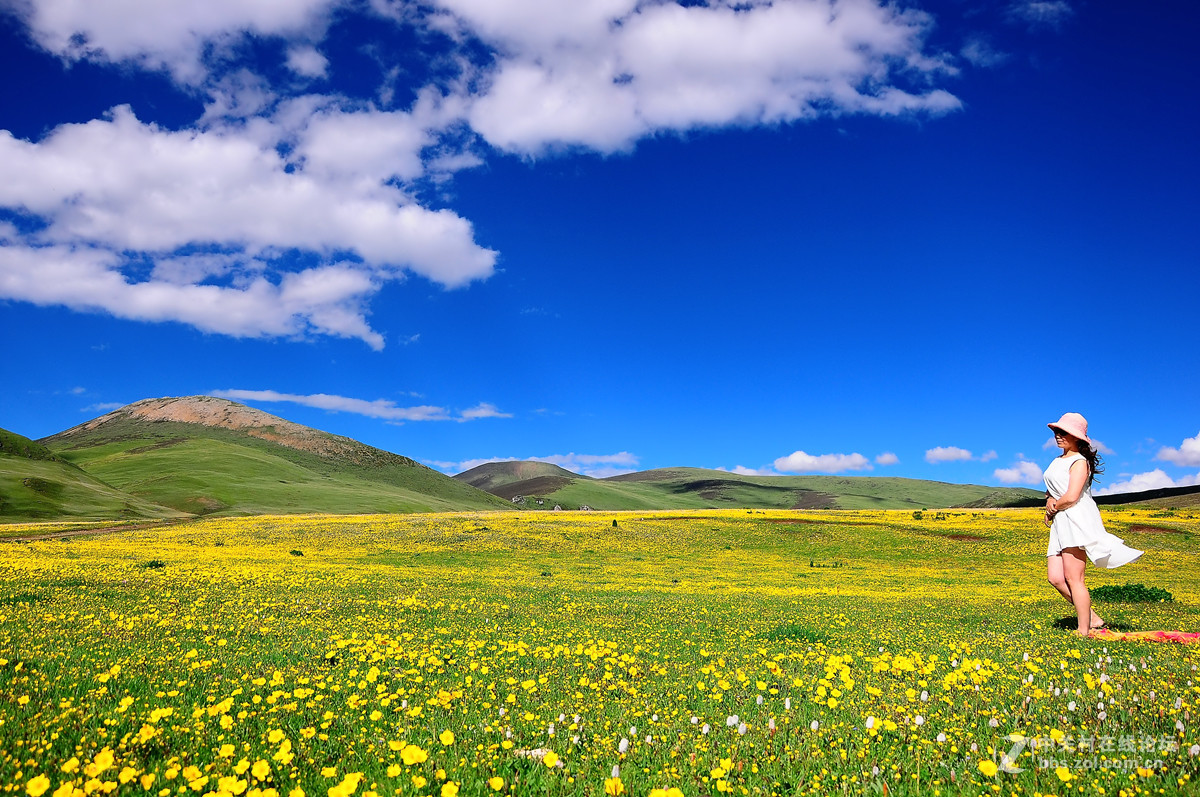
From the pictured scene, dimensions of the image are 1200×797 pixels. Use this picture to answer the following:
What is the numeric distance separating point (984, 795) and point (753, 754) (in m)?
1.77

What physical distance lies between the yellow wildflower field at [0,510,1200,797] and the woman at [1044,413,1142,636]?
1139 millimetres

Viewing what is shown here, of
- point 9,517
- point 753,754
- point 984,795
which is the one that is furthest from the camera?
point 9,517

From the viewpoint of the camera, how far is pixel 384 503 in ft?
595

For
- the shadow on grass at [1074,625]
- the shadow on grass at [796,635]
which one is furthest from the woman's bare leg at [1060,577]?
the shadow on grass at [796,635]

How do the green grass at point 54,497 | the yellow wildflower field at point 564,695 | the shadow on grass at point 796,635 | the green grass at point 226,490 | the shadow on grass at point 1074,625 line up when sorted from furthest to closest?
the green grass at point 226,490 < the green grass at point 54,497 < the shadow on grass at point 1074,625 < the shadow on grass at point 796,635 < the yellow wildflower field at point 564,695

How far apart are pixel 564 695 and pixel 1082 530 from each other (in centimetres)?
968

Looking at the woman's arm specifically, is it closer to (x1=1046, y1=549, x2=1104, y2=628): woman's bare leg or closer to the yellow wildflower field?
(x1=1046, y1=549, x2=1104, y2=628): woman's bare leg

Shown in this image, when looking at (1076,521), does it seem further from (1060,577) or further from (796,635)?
(796,635)

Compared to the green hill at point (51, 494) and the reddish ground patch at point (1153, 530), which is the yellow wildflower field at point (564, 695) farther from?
the green hill at point (51, 494)

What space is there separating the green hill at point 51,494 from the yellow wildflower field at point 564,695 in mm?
107520

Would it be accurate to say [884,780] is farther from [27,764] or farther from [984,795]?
[27,764]

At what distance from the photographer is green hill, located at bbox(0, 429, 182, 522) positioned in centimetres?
10338

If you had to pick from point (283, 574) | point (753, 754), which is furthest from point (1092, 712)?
point (283, 574)

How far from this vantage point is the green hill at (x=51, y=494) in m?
103
